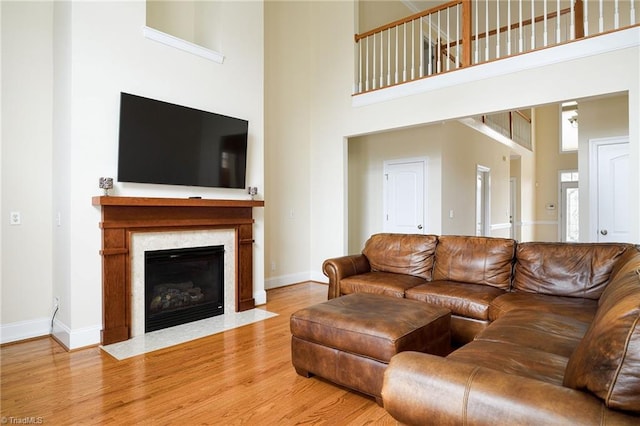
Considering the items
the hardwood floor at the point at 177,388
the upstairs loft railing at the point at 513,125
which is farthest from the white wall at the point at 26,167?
the upstairs loft railing at the point at 513,125

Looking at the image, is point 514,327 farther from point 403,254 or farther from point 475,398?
point 403,254

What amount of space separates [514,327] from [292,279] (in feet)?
12.8

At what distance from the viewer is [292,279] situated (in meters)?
5.56

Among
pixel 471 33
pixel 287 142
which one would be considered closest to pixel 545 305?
pixel 471 33

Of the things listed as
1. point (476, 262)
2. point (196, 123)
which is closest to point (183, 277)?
point (196, 123)

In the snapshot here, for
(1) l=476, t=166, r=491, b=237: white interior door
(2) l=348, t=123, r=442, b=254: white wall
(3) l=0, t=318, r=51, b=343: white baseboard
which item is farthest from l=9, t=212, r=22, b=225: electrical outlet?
(1) l=476, t=166, r=491, b=237: white interior door

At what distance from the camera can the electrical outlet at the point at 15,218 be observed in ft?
10.3

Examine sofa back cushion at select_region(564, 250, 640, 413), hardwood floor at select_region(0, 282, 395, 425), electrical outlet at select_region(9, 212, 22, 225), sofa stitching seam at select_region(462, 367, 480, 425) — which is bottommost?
hardwood floor at select_region(0, 282, 395, 425)

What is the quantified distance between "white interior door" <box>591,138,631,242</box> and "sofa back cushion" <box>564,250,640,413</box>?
428 centimetres

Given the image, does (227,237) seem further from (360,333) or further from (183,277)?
(360,333)

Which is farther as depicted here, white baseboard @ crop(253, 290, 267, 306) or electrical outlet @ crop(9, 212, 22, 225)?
white baseboard @ crop(253, 290, 267, 306)

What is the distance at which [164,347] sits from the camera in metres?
3.00

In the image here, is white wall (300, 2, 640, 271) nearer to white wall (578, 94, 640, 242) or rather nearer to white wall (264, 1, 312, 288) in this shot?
white wall (264, 1, 312, 288)

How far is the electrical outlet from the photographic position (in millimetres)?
3145
